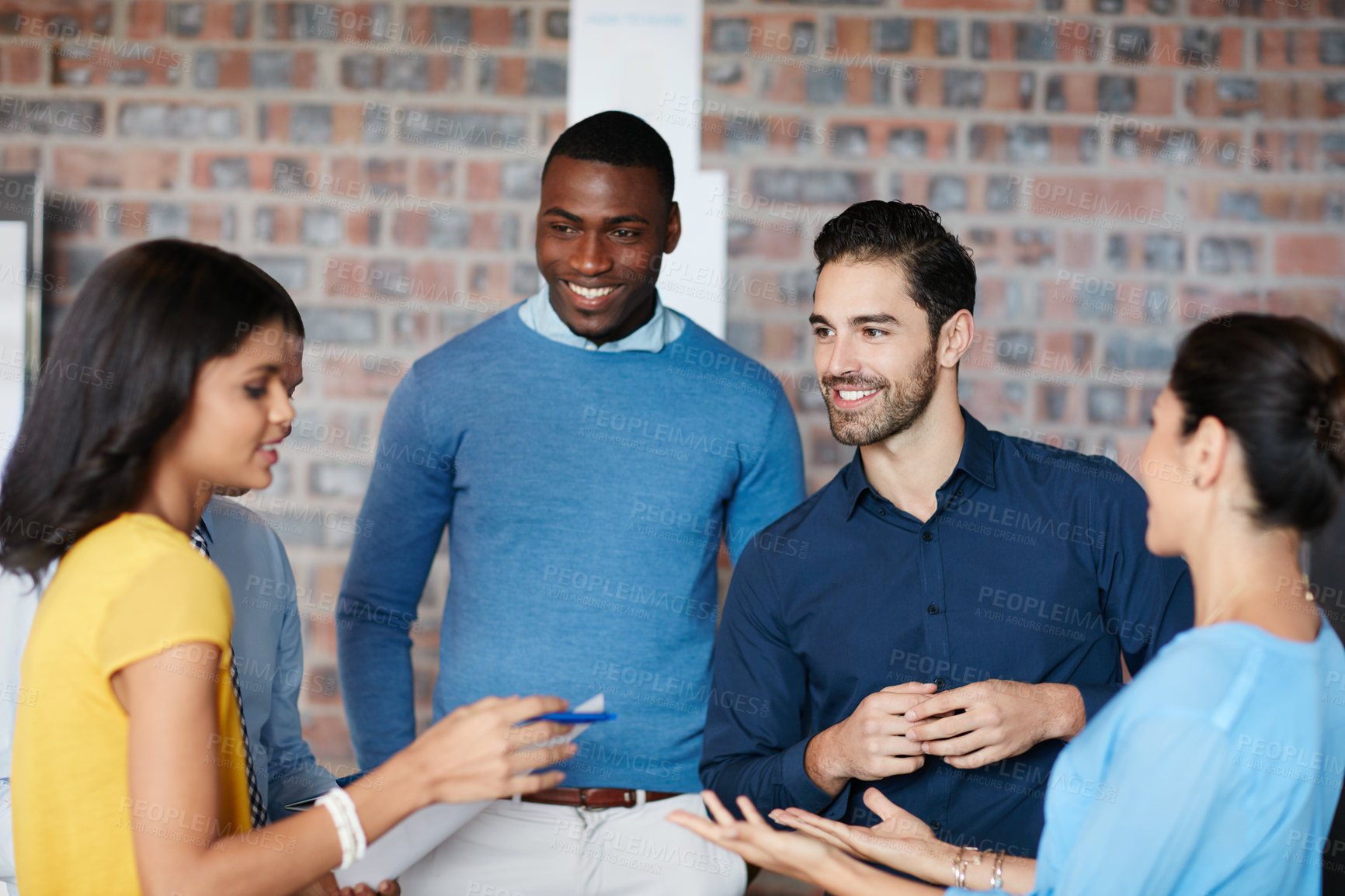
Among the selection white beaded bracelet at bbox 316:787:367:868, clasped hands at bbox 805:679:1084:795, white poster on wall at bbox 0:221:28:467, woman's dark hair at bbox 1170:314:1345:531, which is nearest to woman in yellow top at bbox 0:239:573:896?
white beaded bracelet at bbox 316:787:367:868

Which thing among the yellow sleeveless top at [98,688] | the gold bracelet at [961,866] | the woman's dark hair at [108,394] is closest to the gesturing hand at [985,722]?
the gold bracelet at [961,866]

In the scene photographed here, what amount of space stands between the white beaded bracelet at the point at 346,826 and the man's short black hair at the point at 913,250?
1047 millimetres

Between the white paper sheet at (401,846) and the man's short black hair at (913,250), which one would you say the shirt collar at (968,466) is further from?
the white paper sheet at (401,846)

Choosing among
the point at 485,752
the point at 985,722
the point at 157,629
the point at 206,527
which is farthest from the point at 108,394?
the point at 985,722

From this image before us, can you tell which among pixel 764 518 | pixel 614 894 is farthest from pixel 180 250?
pixel 614 894

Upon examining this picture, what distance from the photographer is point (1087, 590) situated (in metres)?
1.62

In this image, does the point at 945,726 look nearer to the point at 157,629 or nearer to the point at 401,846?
the point at 401,846

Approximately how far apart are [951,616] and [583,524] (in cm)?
65

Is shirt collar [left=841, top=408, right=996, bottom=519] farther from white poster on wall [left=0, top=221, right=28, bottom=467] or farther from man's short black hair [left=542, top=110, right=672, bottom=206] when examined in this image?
white poster on wall [left=0, top=221, right=28, bottom=467]

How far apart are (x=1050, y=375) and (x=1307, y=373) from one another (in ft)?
5.23

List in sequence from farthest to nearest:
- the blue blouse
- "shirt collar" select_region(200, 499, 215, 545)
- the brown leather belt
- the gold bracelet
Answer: the brown leather belt → "shirt collar" select_region(200, 499, 215, 545) → the gold bracelet → the blue blouse

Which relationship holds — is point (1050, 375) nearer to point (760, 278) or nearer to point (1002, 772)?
point (760, 278)

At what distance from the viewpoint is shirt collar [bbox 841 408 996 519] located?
169cm

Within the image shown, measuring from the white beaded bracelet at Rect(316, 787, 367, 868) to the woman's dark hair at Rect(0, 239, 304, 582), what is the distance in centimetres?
38
